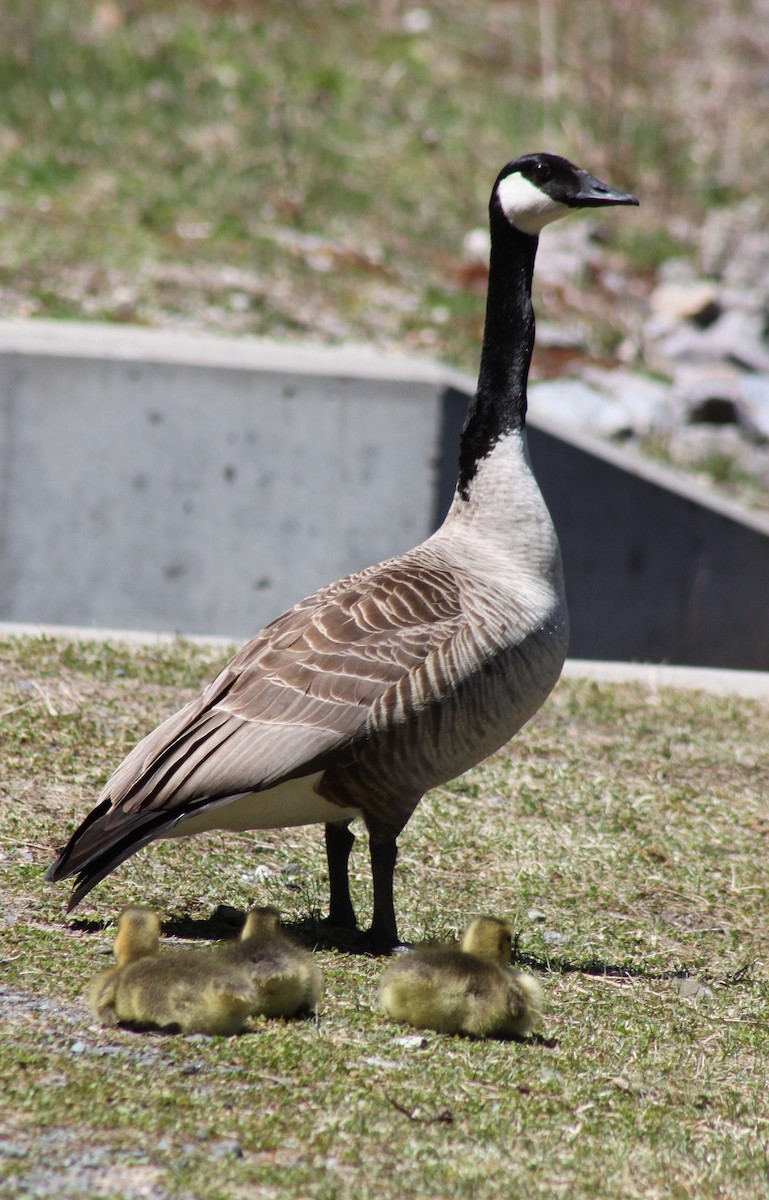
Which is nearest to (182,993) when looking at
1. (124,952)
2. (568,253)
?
(124,952)

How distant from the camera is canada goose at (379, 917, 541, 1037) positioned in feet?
11.5

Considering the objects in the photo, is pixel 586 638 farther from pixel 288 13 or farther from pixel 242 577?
pixel 288 13

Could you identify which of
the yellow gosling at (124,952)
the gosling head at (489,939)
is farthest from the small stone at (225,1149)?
the gosling head at (489,939)

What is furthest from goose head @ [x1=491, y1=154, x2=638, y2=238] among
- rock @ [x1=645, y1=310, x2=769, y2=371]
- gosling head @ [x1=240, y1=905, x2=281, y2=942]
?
rock @ [x1=645, y1=310, x2=769, y2=371]

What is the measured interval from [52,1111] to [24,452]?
21.1ft

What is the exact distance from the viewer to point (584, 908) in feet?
15.8

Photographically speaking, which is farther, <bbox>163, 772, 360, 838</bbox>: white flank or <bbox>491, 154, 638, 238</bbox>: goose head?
<bbox>491, 154, 638, 238</bbox>: goose head

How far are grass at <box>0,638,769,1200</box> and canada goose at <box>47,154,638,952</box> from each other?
1.20 ft

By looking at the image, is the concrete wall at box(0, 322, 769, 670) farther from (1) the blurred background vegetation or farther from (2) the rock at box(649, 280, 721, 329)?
(2) the rock at box(649, 280, 721, 329)

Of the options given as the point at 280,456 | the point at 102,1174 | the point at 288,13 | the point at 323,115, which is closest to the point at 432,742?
the point at 102,1174

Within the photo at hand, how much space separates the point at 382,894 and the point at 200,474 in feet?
17.2

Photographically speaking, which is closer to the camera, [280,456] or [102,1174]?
[102,1174]

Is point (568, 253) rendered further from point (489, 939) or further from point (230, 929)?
point (489, 939)

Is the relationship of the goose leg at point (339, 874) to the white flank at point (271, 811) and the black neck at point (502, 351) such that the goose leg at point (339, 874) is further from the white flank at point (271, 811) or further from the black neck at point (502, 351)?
the black neck at point (502, 351)
